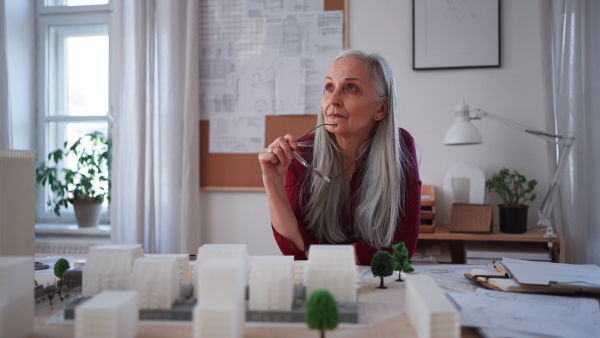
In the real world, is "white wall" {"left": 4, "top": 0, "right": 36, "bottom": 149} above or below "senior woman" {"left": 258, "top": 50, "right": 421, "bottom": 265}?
above

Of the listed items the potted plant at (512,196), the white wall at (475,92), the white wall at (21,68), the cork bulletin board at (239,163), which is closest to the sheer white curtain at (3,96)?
the white wall at (21,68)

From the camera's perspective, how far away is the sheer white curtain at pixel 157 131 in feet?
9.11

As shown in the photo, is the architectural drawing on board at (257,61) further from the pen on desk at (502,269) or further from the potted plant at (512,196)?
the pen on desk at (502,269)

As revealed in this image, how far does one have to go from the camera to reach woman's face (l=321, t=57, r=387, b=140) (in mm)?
1566

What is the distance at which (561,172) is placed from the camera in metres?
2.28

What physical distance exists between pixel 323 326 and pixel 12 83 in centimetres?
319

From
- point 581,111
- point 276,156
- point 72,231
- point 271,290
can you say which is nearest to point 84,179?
point 72,231

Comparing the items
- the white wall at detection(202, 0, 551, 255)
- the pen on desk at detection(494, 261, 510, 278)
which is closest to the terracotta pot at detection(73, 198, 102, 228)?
the white wall at detection(202, 0, 551, 255)

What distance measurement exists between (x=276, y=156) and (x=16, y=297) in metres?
0.86

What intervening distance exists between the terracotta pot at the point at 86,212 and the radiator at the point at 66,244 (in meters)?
0.11

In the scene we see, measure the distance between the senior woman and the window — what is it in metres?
2.09

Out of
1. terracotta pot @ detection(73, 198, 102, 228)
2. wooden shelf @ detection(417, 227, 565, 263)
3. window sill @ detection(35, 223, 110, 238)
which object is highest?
terracotta pot @ detection(73, 198, 102, 228)

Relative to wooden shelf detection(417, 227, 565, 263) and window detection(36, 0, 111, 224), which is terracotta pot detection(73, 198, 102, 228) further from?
wooden shelf detection(417, 227, 565, 263)

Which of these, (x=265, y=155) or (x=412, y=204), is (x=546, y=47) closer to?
(x=412, y=204)
